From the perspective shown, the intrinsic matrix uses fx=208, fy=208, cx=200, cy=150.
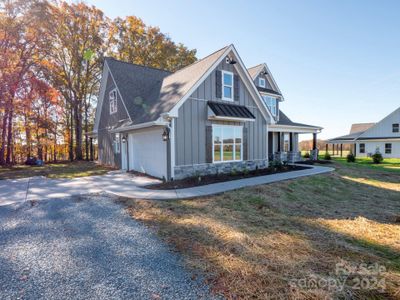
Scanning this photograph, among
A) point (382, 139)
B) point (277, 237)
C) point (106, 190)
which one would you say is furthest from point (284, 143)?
point (382, 139)

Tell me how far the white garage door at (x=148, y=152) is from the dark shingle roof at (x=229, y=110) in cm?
276

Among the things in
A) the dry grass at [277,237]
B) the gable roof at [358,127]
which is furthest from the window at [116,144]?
the gable roof at [358,127]

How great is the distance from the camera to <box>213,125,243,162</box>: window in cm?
1049

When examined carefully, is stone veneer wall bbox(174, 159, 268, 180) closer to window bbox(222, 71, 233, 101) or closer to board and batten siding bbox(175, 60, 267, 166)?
board and batten siding bbox(175, 60, 267, 166)

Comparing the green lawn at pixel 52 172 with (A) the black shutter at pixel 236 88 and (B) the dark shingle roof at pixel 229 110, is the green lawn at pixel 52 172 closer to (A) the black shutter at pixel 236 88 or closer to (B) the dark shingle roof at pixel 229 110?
(B) the dark shingle roof at pixel 229 110

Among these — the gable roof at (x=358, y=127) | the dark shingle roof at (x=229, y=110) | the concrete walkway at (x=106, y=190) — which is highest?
the gable roof at (x=358, y=127)

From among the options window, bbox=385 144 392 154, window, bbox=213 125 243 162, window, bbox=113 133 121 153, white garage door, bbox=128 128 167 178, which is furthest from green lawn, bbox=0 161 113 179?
window, bbox=385 144 392 154

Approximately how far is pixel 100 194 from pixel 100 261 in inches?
171

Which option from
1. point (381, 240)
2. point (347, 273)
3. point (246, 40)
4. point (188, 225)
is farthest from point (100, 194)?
point (246, 40)

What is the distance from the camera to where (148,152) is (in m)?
10.7

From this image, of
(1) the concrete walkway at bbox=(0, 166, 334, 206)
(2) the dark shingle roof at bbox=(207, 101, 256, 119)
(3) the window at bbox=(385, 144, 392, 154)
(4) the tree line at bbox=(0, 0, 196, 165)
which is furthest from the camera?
(3) the window at bbox=(385, 144, 392, 154)

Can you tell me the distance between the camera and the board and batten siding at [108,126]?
13.4 m

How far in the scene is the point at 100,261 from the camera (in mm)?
3078

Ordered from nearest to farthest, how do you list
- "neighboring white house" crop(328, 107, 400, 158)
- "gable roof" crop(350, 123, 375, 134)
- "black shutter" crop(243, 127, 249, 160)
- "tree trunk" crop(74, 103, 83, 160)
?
"black shutter" crop(243, 127, 249, 160) → "tree trunk" crop(74, 103, 83, 160) → "neighboring white house" crop(328, 107, 400, 158) → "gable roof" crop(350, 123, 375, 134)
